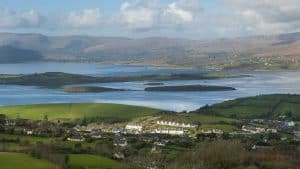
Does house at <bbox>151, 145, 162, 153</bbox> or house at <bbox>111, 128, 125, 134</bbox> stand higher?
Result: house at <bbox>111, 128, 125, 134</bbox>

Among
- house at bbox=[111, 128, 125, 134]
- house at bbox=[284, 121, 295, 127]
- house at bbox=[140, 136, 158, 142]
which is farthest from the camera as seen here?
house at bbox=[284, 121, 295, 127]

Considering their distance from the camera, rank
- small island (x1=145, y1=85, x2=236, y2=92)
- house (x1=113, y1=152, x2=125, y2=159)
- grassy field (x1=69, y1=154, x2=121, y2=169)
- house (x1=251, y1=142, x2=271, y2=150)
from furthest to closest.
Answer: small island (x1=145, y1=85, x2=236, y2=92) → house (x1=251, y1=142, x2=271, y2=150) → house (x1=113, y1=152, x2=125, y2=159) → grassy field (x1=69, y1=154, x2=121, y2=169)

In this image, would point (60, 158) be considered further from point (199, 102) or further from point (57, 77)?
point (57, 77)

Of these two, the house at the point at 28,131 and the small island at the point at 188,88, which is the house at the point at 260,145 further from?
the small island at the point at 188,88

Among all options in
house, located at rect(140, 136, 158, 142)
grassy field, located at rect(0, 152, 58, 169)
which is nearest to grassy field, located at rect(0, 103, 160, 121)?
house, located at rect(140, 136, 158, 142)

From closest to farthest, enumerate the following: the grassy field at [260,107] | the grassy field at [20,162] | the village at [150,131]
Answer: the grassy field at [20,162] < the village at [150,131] < the grassy field at [260,107]

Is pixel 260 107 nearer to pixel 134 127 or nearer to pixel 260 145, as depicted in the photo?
pixel 134 127

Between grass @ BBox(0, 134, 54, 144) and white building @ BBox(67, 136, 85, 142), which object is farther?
white building @ BBox(67, 136, 85, 142)

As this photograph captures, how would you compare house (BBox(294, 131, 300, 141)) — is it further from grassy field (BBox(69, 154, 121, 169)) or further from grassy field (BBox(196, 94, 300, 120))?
grassy field (BBox(69, 154, 121, 169))

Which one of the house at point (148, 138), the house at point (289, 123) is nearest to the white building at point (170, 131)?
the house at point (148, 138)
